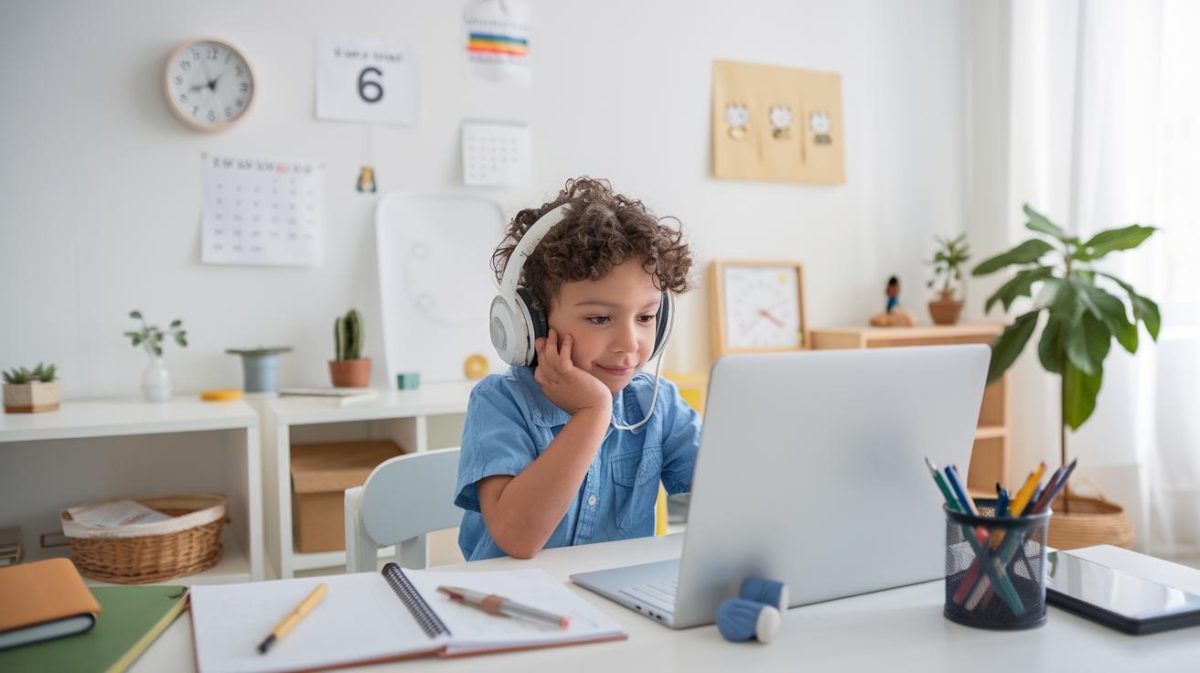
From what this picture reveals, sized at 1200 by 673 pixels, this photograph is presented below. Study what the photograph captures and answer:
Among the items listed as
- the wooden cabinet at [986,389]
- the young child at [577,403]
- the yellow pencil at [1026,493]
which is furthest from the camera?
the wooden cabinet at [986,389]

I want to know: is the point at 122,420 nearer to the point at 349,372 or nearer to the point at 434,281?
the point at 349,372

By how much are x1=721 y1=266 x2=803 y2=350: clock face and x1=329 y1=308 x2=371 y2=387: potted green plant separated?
44.8 inches

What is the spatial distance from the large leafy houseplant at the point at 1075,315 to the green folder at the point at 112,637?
2.28 metres

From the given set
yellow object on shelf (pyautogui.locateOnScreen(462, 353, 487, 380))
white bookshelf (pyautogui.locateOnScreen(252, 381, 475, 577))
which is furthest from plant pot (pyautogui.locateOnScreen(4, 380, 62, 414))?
yellow object on shelf (pyautogui.locateOnScreen(462, 353, 487, 380))

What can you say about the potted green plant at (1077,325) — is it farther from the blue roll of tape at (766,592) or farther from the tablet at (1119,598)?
the blue roll of tape at (766,592)

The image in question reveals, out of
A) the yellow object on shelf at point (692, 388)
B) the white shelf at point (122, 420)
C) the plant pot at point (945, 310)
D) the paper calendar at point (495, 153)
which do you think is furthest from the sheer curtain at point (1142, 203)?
the white shelf at point (122, 420)

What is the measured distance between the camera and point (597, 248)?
115 centimetres

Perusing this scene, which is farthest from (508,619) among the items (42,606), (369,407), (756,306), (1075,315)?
(756,306)

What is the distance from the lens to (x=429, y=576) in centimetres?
94

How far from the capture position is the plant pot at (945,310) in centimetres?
310

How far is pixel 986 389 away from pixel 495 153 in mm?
1715

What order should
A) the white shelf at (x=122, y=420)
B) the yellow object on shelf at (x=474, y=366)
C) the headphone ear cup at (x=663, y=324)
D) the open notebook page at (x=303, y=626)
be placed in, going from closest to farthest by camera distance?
1. the open notebook page at (x=303, y=626)
2. the headphone ear cup at (x=663, y=324)
3. the white shelf at (x=122, y=420)
4. the yellow object on shelf at (x=474, y=366)

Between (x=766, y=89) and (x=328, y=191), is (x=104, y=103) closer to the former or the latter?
(x=328, y=191)

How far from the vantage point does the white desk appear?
29.3 inches
